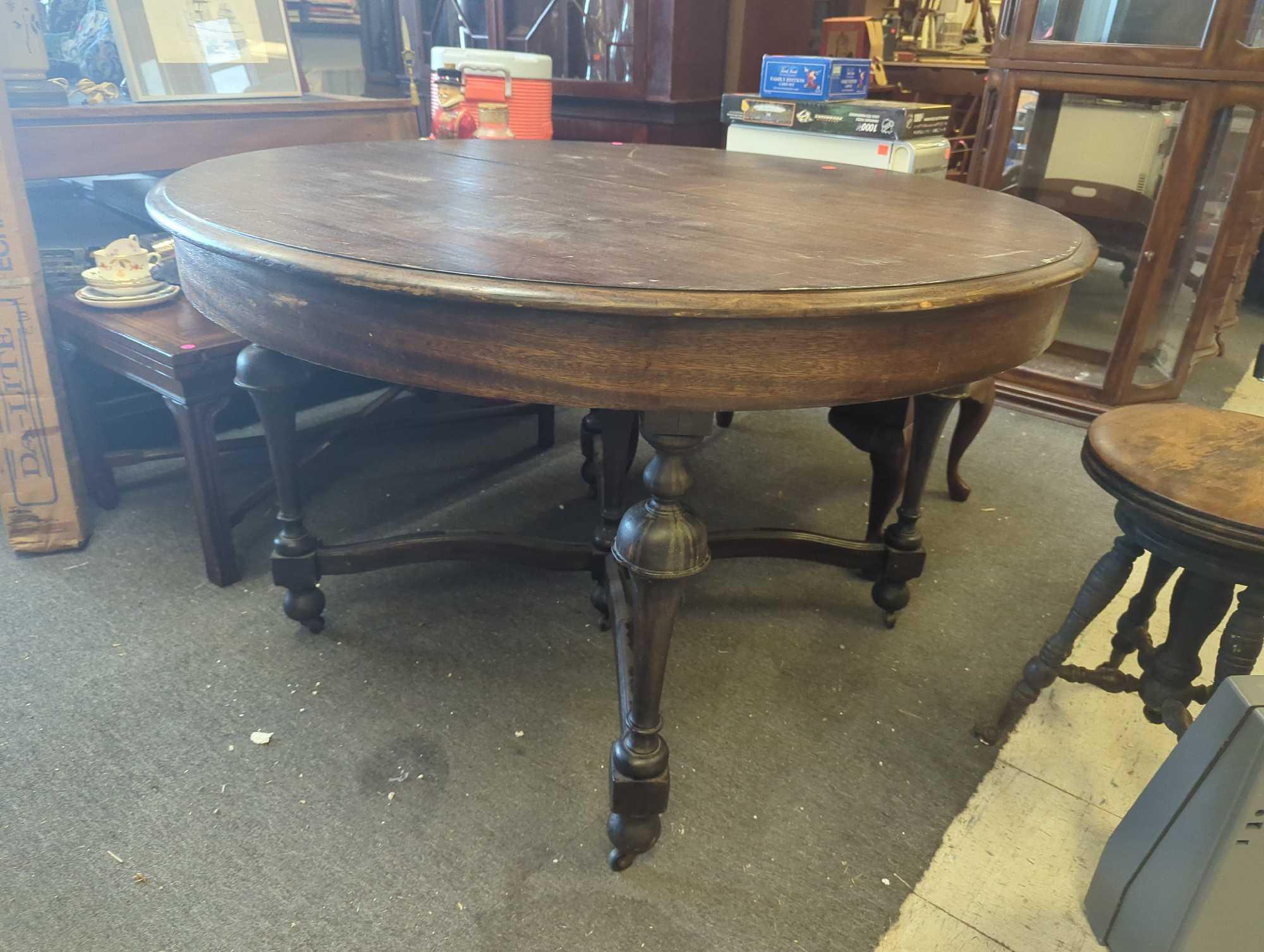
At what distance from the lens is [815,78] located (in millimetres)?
2107

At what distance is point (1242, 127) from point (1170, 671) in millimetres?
1723

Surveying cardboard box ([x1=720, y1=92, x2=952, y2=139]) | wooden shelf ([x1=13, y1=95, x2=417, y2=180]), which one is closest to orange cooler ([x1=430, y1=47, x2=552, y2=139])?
wooden shelf ([x1=13, y1=95, x2=417, y2=180])

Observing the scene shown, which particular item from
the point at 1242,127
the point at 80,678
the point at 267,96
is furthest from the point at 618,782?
the point at 1242,127

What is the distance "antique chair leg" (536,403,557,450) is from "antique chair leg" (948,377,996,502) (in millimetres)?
974

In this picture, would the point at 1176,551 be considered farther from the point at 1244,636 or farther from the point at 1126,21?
the point at 1126,21

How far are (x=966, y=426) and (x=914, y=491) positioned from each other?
1.73ft

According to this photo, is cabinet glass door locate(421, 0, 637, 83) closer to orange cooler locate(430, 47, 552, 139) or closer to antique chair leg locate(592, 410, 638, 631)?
orange cooler locate(430, 47, 552, 139)

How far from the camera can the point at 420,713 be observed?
4.30 ft

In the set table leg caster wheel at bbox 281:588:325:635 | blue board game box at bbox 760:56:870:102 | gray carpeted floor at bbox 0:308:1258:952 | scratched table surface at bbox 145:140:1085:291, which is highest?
blue board game box at bbox 760:56:870:102

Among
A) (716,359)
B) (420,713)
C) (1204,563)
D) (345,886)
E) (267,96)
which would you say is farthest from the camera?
(267,96)

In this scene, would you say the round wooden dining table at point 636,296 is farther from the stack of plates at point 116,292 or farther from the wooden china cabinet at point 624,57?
the wooden china cabinet at point 624,57

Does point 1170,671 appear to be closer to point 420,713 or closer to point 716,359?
point 716,359

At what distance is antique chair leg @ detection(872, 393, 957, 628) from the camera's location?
1.34 metres

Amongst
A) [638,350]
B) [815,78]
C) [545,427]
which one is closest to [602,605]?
[545,427]
